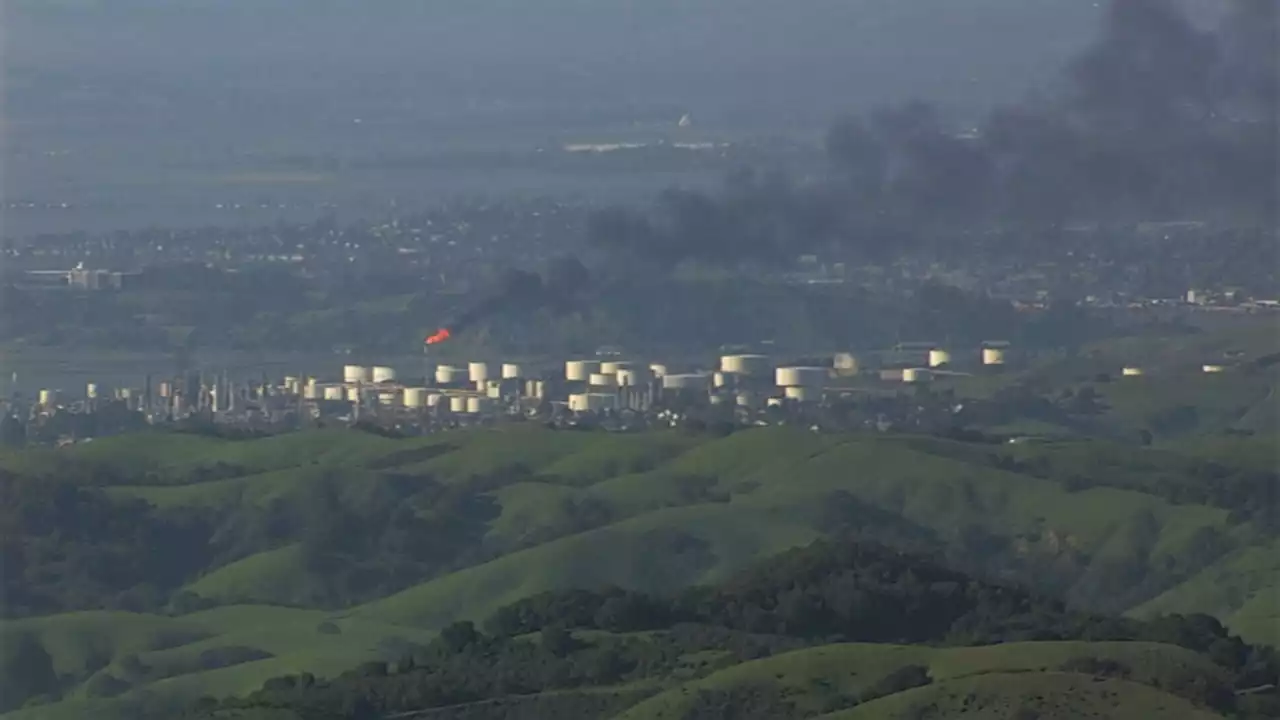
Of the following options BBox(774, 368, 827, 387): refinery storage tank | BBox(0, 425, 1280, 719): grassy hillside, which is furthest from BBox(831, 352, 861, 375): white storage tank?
BBox(0, 425, 1280, 719): grassy hillside

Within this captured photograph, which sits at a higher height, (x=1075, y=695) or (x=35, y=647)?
(x=1075, y=695)

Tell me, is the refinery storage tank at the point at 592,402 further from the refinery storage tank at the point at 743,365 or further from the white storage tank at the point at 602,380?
the refinery storage tank at the point at 743,365

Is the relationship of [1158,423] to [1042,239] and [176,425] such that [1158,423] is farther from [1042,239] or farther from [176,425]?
[176,425]

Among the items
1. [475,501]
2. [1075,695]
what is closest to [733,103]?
[475,501]

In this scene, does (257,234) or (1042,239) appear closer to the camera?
(1042,239)

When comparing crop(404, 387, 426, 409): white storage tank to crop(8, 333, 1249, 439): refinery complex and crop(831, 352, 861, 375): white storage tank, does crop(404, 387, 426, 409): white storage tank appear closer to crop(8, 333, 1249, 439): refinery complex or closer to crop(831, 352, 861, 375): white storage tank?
crop(8, 333, 1249, 439): refinery complex

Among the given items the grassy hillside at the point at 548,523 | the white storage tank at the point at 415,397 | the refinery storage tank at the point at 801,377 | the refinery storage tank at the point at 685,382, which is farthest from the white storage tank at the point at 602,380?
the grassy hillside at the point at 548,523
